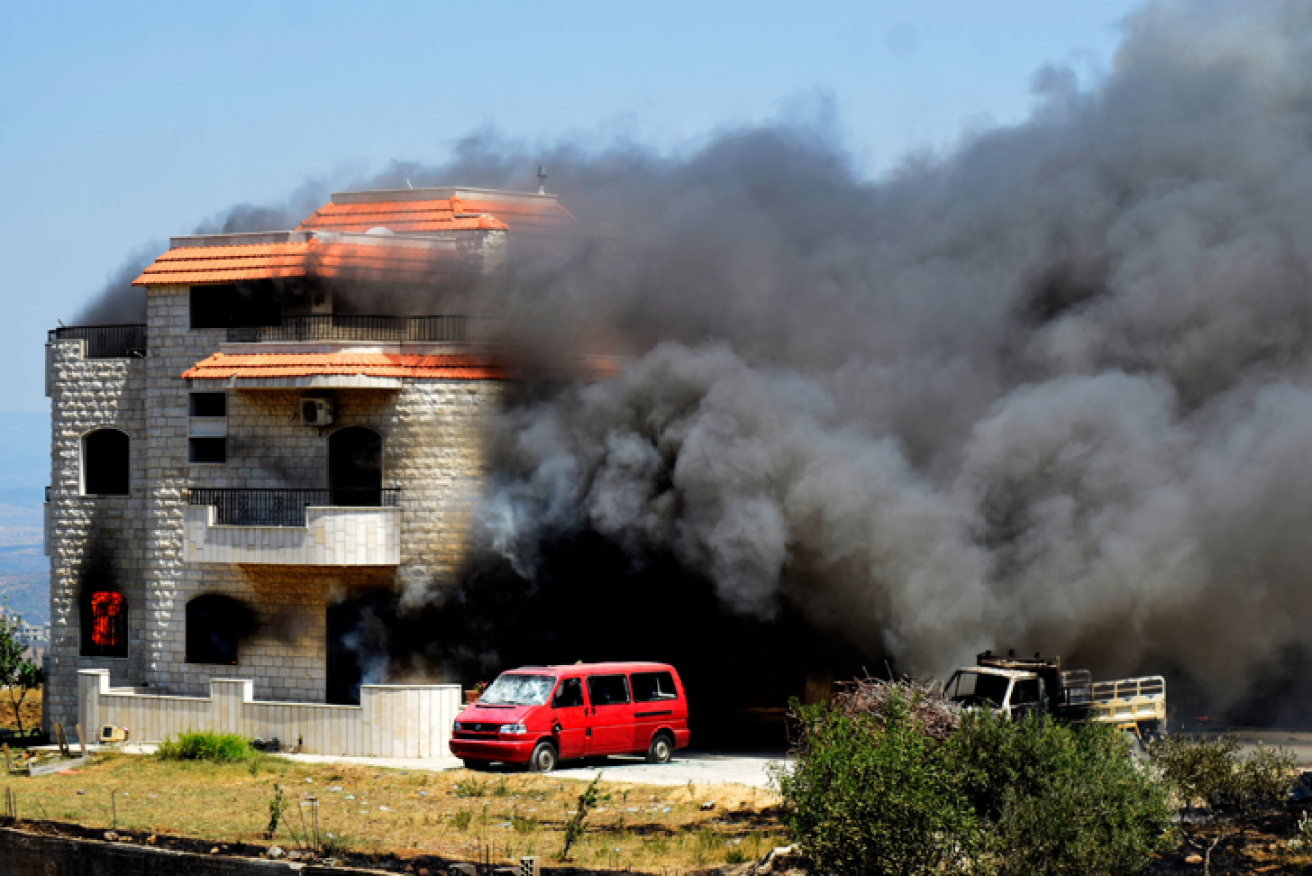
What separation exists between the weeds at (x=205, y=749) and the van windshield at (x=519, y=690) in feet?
17.8

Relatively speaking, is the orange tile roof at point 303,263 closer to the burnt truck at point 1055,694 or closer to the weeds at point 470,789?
the weeds at point 470,789

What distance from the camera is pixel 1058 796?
573 inches

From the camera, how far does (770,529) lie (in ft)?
92.2

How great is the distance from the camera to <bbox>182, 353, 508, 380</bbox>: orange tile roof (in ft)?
100.0

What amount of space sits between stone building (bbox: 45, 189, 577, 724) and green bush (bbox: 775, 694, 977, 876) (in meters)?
16.8

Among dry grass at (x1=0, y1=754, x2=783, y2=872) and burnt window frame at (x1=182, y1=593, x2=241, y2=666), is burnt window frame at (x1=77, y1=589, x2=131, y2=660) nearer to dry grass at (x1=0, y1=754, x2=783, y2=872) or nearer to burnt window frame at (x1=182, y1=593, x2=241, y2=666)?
burnt window frame at (x1=182, y1=593, x2=241, y2=666)

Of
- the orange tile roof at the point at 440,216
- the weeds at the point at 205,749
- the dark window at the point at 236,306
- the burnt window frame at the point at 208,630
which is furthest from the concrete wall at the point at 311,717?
the orange tile roof at the point at 440,216

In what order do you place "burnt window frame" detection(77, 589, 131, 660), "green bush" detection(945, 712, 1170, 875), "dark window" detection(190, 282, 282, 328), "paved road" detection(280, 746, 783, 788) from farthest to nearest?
"burnt window frame" detection(77, 589, 131, 660), "dark window" detection(190, 282, 282, 328), "paved road" detection(280, 746, 783, 788), "green bush" detection(945, 712, 1170, 875)

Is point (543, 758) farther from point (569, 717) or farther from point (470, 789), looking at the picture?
point (470, 789)

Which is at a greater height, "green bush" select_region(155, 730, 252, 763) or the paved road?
"green bush" select_region(155, 730, 252, 763)

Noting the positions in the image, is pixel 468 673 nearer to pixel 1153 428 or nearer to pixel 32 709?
pixel 1153 428

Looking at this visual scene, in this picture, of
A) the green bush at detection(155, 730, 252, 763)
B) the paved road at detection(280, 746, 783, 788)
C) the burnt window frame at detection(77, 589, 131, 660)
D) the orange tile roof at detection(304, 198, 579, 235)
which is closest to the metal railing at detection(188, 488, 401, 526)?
the burnt window frame at detection(77, 589, 131, 660)

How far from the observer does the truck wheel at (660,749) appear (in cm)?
2619

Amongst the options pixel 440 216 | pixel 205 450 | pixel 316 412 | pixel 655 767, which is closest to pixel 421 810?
pixel 655 767
